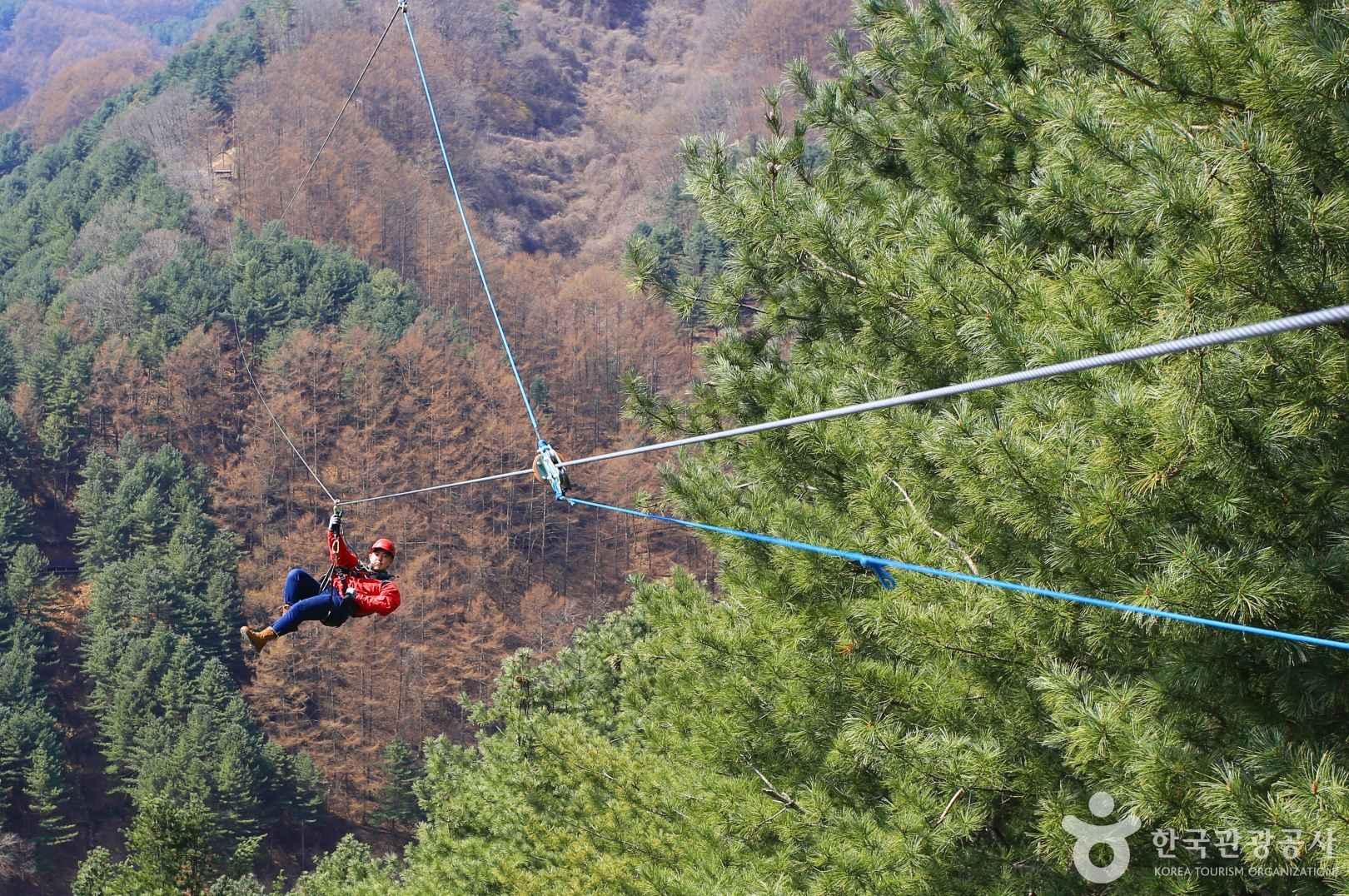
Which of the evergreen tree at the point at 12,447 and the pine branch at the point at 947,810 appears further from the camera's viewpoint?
the evergreen tree at the point at 12,447

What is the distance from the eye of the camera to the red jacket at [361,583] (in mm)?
6469

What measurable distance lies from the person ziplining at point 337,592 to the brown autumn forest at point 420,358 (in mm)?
19325

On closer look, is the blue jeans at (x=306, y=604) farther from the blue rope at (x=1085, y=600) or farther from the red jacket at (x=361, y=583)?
the blue rope at (x=1085, y=600)

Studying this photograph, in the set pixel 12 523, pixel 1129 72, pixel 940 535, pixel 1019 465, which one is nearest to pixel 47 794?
pixel 12 523

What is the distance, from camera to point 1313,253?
3.26 meters

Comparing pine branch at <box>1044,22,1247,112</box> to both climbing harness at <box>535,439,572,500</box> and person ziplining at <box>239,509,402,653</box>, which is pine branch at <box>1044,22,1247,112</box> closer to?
climbing harness at <box>535,439,572,500</box>

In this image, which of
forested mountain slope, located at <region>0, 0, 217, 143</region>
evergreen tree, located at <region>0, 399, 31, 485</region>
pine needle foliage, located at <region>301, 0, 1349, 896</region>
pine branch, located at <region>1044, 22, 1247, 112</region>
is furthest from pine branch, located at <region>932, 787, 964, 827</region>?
forested mountain slope, located at <region>0, 0, 217, 143</region>

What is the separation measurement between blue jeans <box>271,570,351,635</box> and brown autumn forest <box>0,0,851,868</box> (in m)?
19.5

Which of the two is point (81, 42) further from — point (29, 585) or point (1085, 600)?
point (1085, 600)

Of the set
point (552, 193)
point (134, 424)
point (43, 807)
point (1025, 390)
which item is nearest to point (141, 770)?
point (43, 807)

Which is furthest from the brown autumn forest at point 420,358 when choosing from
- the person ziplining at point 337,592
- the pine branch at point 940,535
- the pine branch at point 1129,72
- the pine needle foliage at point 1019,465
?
the pine branch at point 940,535

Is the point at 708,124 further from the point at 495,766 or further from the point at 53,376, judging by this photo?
the point at 495,766

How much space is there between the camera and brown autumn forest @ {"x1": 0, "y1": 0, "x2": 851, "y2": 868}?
47.2 meters

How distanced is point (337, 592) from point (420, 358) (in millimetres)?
53557
